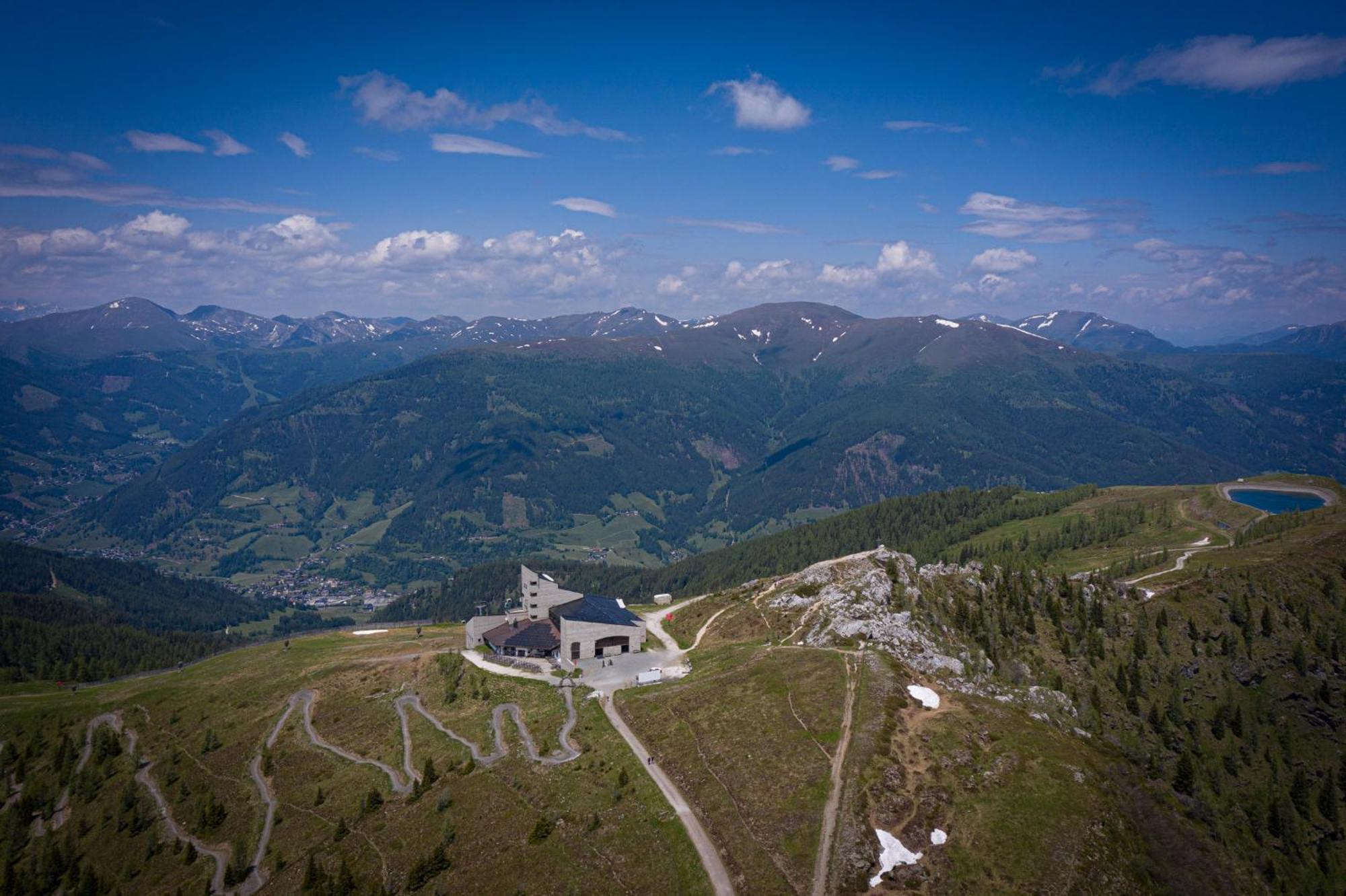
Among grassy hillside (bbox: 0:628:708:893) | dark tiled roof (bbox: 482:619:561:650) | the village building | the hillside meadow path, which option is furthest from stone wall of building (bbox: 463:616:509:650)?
the hillside meadow path

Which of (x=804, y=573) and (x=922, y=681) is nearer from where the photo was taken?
(x=922, y=681)

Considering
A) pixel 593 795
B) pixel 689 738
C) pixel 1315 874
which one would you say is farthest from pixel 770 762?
pixel 1315 874

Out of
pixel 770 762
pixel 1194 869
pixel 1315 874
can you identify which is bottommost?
pixel 1315 874

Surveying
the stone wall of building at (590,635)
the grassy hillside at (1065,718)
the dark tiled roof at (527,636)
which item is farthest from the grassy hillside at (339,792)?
the stone wall of building at (590,635)

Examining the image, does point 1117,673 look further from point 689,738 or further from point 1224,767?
point 689,738

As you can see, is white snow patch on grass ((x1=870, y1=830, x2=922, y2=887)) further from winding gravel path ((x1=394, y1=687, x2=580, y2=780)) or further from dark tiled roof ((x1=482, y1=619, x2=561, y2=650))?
dark tiled roof ((x1=482, y1=619, x2=561, y2=650))

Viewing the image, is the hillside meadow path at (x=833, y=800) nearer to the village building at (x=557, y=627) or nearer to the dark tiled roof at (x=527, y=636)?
the village building at (x=557, y=627)
